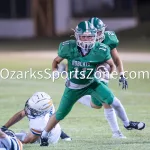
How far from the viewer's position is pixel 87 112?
12016 millimetres

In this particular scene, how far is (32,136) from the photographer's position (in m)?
8.95

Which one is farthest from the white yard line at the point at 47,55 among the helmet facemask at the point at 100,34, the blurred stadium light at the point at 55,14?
the helmet facemask at the point at 100,34

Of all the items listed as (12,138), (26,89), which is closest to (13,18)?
(26,89)

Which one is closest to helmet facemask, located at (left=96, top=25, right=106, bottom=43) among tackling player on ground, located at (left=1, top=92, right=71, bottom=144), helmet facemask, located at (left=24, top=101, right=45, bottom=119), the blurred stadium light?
tackling player on ground, located at (left=1, top=92, right=71, bottom=144)

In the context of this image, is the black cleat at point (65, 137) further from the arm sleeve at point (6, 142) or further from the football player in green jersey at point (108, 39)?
the arm sleeve at point (6, 142)

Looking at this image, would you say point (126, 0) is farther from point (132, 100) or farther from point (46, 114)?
point (46, 114)

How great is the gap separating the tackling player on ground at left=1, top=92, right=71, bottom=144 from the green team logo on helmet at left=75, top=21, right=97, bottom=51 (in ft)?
2.55

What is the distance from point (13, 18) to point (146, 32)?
655 centimetres

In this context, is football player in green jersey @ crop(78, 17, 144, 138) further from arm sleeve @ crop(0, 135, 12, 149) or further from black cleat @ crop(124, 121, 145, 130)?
arm sleeve @ crop(0, 135, 12, 149)

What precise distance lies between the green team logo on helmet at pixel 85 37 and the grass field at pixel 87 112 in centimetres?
116

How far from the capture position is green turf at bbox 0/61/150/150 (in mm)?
8805

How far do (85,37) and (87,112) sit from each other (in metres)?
3.46

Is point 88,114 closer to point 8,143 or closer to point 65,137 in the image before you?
point 65,137

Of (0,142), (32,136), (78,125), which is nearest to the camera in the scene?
(0,142)
